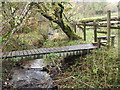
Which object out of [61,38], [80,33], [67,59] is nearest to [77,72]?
[67,59]

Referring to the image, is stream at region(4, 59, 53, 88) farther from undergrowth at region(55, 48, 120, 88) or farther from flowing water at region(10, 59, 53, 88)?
undergrowth at region(55, 48, 120, 88)

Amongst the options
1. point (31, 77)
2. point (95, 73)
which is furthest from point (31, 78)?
point (95, 73)

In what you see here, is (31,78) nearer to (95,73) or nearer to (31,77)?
(31,77)

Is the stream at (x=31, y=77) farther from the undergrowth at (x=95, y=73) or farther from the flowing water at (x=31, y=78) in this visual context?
the undergrowth at (x=95, y=73)

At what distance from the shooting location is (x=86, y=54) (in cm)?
453

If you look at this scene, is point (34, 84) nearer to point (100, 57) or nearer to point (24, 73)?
point (24, 73)

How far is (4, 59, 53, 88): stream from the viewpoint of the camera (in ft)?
12.1

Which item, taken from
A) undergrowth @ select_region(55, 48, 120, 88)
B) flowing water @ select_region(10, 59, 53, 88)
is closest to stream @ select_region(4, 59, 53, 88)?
flowing water @ select_region(10, 59, 53, 88)

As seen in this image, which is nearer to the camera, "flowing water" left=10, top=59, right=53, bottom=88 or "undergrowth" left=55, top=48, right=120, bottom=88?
"undergrowth" left=55, top=48, right=120, bottom=88

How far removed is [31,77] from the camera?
163 inches

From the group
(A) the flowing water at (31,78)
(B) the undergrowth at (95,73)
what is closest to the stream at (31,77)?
(A) the flowing water at (31,78)

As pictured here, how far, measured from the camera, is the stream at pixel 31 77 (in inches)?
146

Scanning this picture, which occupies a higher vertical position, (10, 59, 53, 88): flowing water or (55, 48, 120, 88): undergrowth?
(55, 48, 120, 88): undergrowth

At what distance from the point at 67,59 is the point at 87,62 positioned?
1036 millimetres
